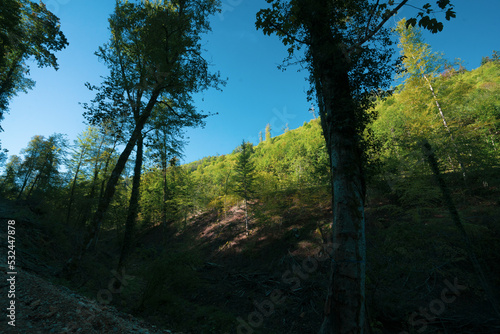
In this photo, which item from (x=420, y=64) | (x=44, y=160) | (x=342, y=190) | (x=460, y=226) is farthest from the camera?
(x=44, y=160)

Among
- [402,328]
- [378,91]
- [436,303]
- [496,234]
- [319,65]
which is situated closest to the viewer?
[319,65]

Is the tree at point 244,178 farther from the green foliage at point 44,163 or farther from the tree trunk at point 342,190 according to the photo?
the green foliage at point 44,163

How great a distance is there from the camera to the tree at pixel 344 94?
2.85 metres

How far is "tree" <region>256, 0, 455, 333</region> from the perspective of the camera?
2846 mm

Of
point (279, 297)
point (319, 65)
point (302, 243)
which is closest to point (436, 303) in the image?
point (279, 297)

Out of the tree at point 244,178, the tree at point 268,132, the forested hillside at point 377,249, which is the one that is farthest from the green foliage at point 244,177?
the tree at point 268,132

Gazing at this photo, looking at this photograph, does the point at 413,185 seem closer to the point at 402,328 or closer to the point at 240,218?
the point at 402,328

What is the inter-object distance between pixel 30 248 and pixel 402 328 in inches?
616

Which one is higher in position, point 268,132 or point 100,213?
point 268,132

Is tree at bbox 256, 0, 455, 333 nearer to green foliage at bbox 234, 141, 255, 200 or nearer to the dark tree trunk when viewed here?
the dark tree trunk

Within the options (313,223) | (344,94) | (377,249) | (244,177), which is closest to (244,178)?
(244,177)

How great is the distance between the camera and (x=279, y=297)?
9555 mm

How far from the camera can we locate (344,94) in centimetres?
387

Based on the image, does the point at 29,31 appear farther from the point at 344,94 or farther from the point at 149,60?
the point at 344,94
